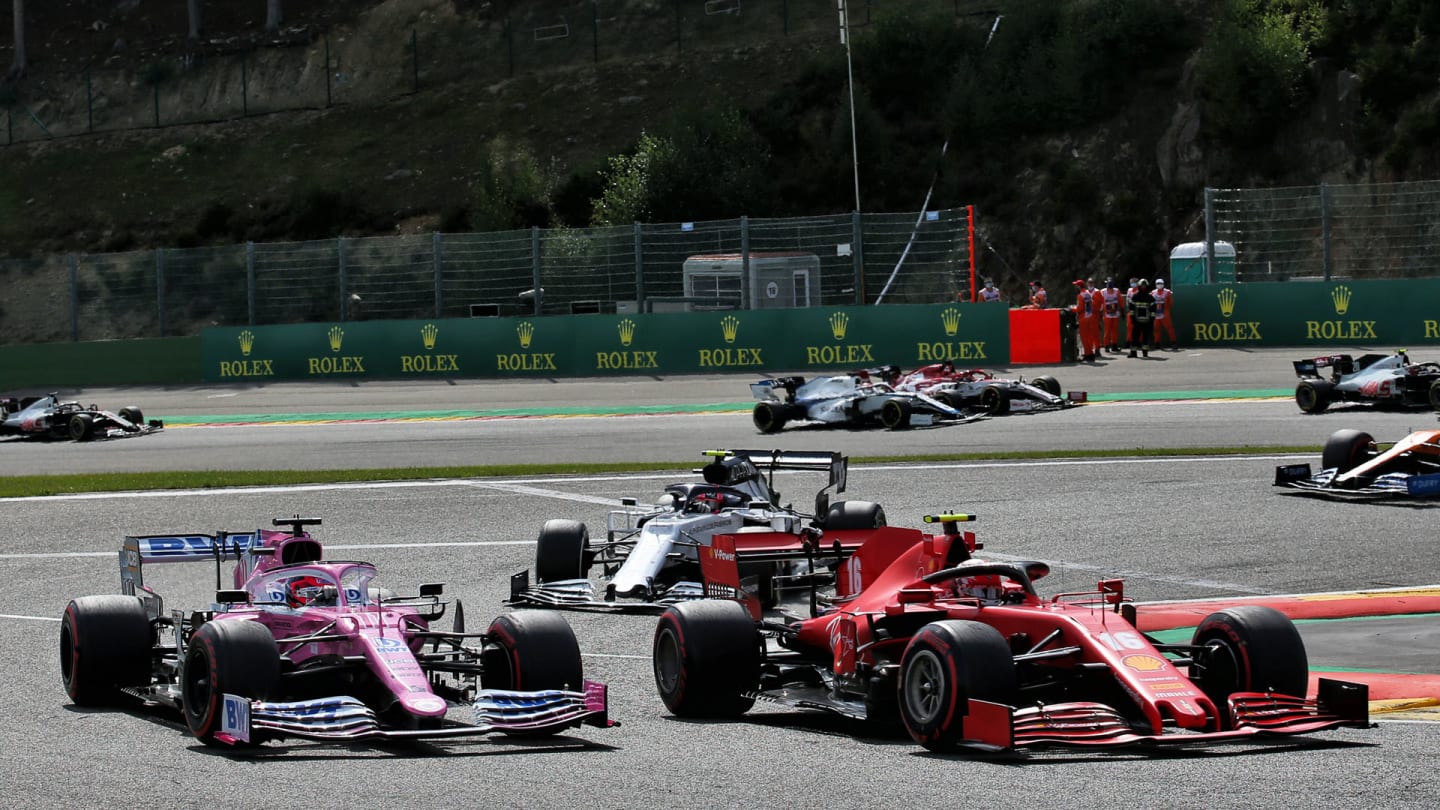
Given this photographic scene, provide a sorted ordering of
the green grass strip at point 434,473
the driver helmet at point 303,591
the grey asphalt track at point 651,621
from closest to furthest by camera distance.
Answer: the grey asphalt track at point 651,621, the driver helmet at point 303,591, the green grass strip at point 434,473

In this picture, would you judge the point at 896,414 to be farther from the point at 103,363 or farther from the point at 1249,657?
the point at 103,363

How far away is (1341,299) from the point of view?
38.9m

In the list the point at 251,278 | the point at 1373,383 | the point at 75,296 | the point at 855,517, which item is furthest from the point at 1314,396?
the point at 75,296

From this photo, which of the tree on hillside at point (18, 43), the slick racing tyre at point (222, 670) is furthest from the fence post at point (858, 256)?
the tree on hillside at point (18, 43)

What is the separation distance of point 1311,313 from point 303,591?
3207 centimetres

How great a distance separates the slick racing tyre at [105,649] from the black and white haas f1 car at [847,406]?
1891 centimetres

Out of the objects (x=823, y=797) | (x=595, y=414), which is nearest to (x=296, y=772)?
(x=823, y=797)

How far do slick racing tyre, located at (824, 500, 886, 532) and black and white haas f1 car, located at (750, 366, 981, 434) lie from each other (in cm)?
1397

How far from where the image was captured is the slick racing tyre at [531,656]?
34.6ft

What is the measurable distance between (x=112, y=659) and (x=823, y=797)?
5333 mm

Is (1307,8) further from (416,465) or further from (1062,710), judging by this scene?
(1062,710)

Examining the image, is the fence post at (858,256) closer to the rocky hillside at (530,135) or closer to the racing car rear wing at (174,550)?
the rocky hillside at (530,135)

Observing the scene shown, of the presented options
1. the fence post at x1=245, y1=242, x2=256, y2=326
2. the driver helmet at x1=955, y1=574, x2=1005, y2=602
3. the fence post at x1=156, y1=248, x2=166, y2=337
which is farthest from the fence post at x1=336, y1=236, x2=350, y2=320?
the driver helmet at x1=955, y1=574, x2=1005, y2=602

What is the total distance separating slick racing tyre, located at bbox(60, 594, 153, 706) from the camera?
11.5 m
